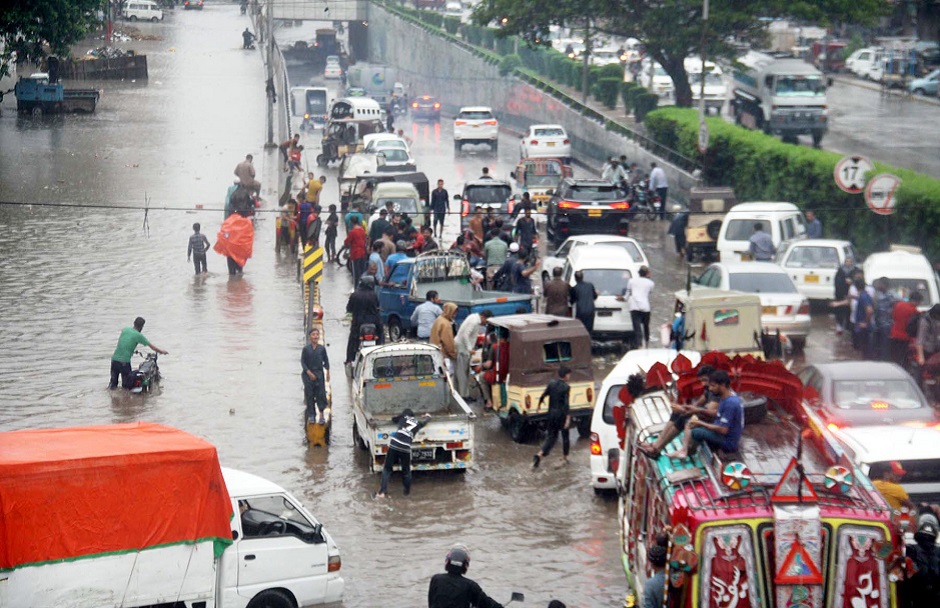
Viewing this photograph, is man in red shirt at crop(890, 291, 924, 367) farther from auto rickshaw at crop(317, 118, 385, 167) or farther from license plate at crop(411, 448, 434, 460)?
auto rickshaw at crop(317, 118, 385, 167)

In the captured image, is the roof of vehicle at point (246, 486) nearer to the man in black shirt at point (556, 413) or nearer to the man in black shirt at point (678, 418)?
the man in black shirt at point (678, 418)

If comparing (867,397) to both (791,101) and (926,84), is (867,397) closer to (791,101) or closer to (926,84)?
(791,101)

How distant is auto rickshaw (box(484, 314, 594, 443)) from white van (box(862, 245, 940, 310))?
6914 mm

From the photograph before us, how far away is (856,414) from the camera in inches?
632

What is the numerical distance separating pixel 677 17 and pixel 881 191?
1994 centimetres

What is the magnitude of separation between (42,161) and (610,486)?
33.4 metres

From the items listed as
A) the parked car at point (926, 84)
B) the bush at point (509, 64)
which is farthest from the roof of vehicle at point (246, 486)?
the bush at point (509, 64)

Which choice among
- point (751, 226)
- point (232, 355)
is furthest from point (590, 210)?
point (232, 355)

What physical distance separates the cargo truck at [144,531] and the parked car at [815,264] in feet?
50.8

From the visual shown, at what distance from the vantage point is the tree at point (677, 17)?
1766 inches

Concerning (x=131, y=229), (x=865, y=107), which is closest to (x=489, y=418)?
(x=131, y=229)

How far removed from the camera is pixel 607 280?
2459cm

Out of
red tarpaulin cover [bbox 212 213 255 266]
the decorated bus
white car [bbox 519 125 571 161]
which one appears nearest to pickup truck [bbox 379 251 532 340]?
red tarpaulin cover [bbox 212 213 255 266]

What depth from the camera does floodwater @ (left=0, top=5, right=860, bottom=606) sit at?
49.7 ft
